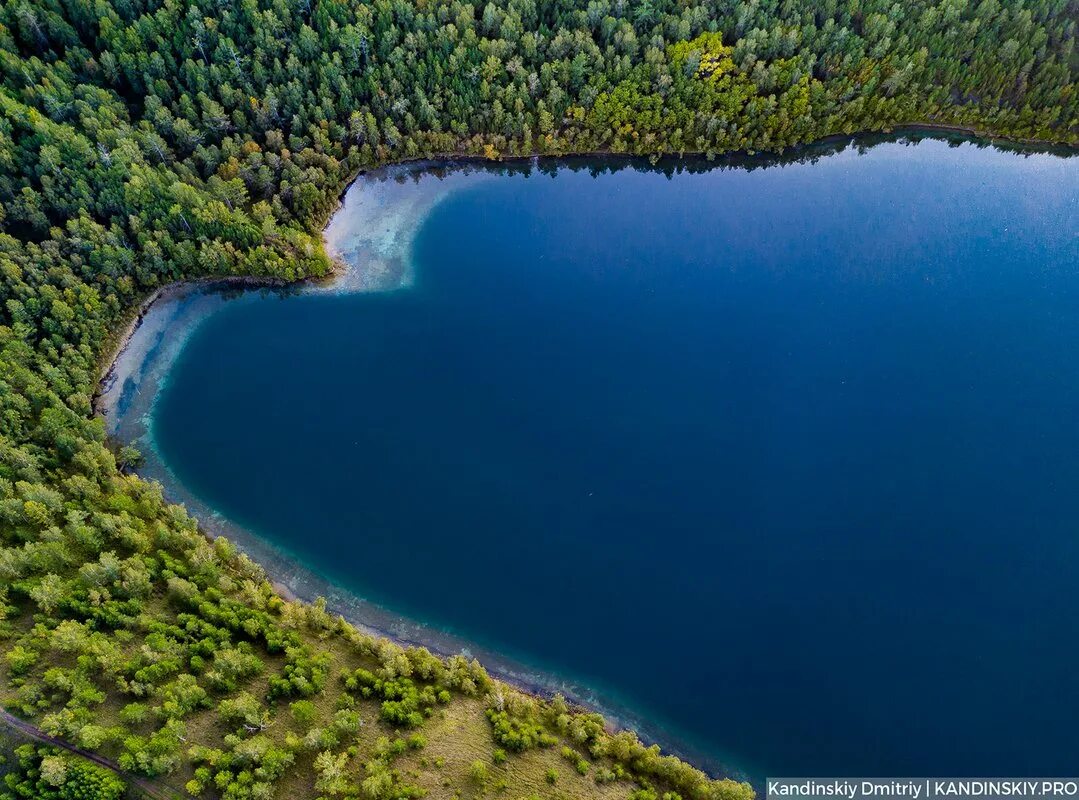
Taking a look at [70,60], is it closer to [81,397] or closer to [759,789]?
[81,397]

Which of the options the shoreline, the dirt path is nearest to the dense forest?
the dirt path

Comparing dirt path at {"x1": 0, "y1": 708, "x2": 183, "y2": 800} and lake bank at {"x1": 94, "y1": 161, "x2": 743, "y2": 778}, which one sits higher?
lake bank at {"x1": 94, "y1": 161, "x2": 743, "y2": 778}

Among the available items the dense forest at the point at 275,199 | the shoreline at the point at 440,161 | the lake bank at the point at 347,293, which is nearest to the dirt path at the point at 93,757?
the dense forest at the point at 275,199

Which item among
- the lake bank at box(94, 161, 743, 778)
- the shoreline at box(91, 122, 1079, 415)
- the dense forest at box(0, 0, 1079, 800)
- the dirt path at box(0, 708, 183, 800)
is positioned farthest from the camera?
the shoreline at box(91, 122, 1079, 415)

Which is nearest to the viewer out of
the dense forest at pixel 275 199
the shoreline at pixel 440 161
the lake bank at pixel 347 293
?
the dense forest at pixel 275 199

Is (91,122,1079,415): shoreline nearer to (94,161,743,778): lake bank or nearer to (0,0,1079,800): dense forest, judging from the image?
(94,161,743,778): lake bank

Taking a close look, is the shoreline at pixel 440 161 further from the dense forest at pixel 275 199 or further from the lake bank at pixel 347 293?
the dense forest at pixel 275 199

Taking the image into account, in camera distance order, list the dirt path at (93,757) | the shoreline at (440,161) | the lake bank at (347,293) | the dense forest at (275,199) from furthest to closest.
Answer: the shoreline at (440,161), the lake bank at (347,293), the dense forest at (275,199), the dirt path at (93,757)

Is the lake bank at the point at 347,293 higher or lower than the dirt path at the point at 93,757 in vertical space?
higher

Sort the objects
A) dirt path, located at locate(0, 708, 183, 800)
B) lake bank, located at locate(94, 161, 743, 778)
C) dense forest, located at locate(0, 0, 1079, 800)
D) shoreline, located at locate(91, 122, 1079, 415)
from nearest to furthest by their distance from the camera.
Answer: dirt path, located at locate(0, 708, 183, 800) < dense forest, located at locate(0, 0, 1079, 800) < lake bank, located at locate(94, 161, 743, 778) < shoreline, located at locate(91, 122, 1079, 415)
